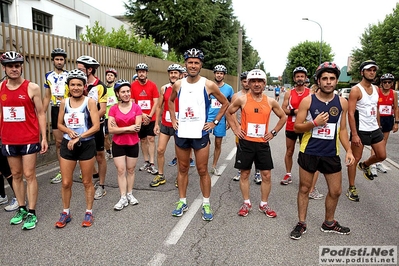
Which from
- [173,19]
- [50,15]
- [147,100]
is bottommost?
[147,100]

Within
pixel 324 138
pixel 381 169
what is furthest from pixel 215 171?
pixel 381 169

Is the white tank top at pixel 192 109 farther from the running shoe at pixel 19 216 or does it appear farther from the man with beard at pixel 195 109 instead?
the running shoe at pixel 19 216

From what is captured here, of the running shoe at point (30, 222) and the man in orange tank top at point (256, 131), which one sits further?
the man in orange tank top at point (256, 131)

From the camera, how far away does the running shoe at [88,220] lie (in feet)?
14.1

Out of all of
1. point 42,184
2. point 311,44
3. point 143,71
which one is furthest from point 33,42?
point 311,44

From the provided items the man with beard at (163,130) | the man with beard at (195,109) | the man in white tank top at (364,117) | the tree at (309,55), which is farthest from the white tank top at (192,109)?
the tree at (309,55)

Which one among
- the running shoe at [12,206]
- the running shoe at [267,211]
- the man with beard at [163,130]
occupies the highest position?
the man with beard at [163,130]

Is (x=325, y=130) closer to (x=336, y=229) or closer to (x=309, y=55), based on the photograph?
(x=336, y=229)

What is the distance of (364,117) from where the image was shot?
5.47 m

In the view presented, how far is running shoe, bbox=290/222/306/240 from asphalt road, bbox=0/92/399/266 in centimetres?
6

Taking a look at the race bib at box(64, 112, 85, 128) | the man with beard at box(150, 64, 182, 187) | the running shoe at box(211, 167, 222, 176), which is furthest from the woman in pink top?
the running shoe at box(211, 167, 222, 176)

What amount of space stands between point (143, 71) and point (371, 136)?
14.0 ft

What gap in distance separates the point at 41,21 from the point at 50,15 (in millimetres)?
964

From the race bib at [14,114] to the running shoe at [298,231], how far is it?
3.63 meters
